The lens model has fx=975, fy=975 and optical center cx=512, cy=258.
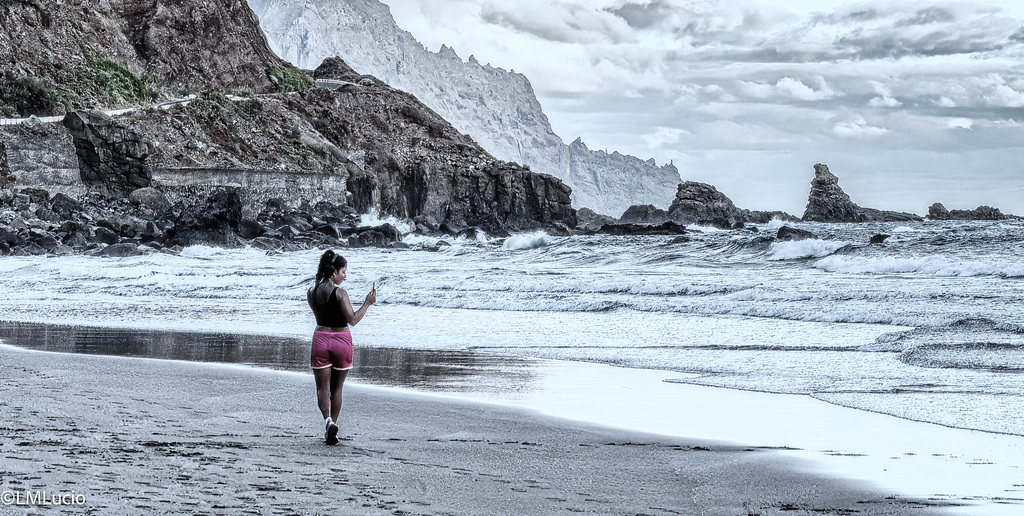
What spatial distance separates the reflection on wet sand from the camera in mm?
9047

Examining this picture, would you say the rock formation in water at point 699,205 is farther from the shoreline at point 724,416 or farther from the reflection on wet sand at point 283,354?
the shoreline at point 724,416

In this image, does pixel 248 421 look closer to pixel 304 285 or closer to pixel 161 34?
pixel 304 285

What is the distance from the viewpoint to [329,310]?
5887mm

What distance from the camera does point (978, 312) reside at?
13.6 metres

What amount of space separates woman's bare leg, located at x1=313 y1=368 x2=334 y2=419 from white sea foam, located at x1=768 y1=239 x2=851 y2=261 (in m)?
26.6

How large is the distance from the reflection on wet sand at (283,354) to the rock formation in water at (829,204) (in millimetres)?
115473

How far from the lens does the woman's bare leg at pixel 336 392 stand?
5.86 meters

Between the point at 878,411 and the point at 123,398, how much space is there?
5.54 meters

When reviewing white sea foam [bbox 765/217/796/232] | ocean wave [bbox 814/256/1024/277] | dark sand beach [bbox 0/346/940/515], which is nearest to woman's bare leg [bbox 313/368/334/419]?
dark sand beach [bbox 0/346/940/515]

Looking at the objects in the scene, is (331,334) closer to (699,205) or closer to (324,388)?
(324,388)

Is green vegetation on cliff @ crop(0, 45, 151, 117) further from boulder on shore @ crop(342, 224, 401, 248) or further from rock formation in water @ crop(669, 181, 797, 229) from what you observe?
rock formation in water @ crop(669, 181, 797, 229)

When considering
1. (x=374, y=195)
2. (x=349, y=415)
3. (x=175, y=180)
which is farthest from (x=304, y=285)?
(x=374, y=195)

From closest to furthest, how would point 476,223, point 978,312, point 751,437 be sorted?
point 751,437 < point 978,312 < point 476,223

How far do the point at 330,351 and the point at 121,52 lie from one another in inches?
2874
